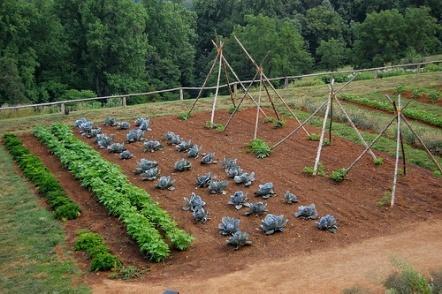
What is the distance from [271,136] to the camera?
1898 cm

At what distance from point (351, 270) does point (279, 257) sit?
1408mm

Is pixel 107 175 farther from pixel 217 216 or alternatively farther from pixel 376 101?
pixel 376 101

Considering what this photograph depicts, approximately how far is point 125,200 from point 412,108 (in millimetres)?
14064

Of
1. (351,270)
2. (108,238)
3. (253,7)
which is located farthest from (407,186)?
(253,7)

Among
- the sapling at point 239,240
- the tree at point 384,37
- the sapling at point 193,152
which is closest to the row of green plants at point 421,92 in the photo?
the sapling at point 193,152

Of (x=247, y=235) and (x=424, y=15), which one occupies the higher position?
(x=424, y=15)

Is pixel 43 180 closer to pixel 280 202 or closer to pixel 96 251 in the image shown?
pixel 96 251

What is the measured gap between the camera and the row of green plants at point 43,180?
43.5ft

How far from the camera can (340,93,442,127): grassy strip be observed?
20.7m

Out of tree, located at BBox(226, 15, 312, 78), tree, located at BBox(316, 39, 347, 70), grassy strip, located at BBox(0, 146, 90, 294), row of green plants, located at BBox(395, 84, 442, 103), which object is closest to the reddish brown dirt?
grassy strip, located at BBox(0, 146, 90, 294)

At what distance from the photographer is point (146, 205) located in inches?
493

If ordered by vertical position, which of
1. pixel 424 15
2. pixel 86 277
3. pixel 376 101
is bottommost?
pixel 86 277

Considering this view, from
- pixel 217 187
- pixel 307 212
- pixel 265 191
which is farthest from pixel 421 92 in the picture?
pixel 307 212

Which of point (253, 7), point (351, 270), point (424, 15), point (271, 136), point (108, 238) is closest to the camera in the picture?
point (351, 270)
